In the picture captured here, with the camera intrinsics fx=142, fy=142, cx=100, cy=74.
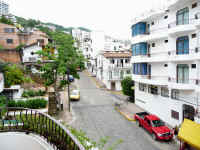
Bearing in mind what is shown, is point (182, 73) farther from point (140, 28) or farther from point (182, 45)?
point (140, 28)

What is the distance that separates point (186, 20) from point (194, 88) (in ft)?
19.4

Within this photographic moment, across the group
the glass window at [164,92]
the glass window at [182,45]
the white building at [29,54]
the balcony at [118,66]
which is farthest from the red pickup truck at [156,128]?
the white building at [29,54]

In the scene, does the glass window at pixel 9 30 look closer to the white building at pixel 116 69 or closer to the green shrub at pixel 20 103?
the white building at pixel 116 69

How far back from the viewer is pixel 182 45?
41.8 ft

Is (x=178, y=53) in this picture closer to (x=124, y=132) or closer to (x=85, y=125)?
(x=124, y=132)

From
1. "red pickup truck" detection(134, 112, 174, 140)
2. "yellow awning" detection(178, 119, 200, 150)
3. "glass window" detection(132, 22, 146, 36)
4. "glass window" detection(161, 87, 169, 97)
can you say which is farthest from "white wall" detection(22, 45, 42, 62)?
"yellow awning" detection(178, 119, 200, 150)

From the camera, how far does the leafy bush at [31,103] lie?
613 inches

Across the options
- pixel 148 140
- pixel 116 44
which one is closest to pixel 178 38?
pixel 148 140

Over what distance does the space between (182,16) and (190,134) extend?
987 cm

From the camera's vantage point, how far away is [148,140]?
11.8m

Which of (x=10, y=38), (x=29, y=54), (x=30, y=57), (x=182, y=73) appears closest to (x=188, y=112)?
(x=182, y=73)

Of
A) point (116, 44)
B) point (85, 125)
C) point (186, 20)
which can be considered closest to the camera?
point (186, 20)

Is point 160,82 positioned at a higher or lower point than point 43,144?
higher

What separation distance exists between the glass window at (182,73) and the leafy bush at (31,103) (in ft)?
47.9
